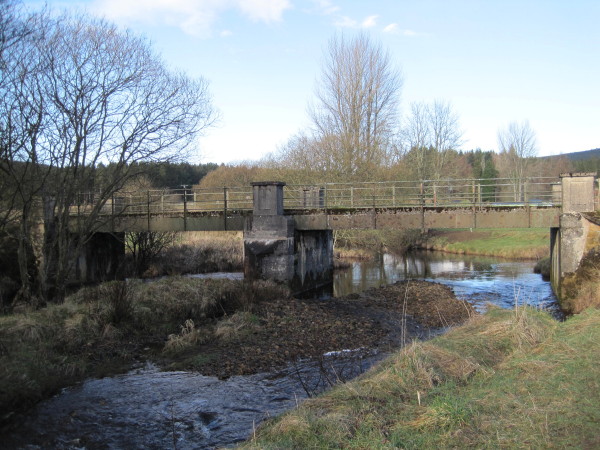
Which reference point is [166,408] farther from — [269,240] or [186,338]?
[269,240]

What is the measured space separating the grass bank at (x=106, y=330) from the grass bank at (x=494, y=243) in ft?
77.3

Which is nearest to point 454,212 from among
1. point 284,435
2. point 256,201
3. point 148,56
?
point 256,201

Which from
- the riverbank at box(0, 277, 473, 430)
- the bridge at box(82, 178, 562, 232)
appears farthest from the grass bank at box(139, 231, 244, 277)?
the riverbank at box(0, 277, 473, 430)

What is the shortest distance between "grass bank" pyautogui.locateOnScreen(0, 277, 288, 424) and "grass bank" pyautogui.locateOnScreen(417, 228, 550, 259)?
77.3ft

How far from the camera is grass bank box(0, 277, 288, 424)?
28.7 ft

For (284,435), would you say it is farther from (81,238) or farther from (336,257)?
(336,257)

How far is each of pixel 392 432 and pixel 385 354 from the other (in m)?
5.49

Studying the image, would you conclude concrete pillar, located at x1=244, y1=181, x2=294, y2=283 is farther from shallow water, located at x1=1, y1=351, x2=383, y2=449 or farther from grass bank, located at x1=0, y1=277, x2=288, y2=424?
shallow water, located at x1=1, y1=351, x2=383, y2=449

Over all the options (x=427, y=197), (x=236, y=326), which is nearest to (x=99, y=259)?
(x=236, y=326)

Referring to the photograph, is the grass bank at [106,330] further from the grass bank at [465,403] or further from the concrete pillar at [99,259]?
the concrete pillar at [99,259]

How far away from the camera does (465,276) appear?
2531cm

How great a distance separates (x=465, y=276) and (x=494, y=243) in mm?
14824

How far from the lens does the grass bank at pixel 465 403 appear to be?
4945mm

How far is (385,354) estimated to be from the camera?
1055cm
